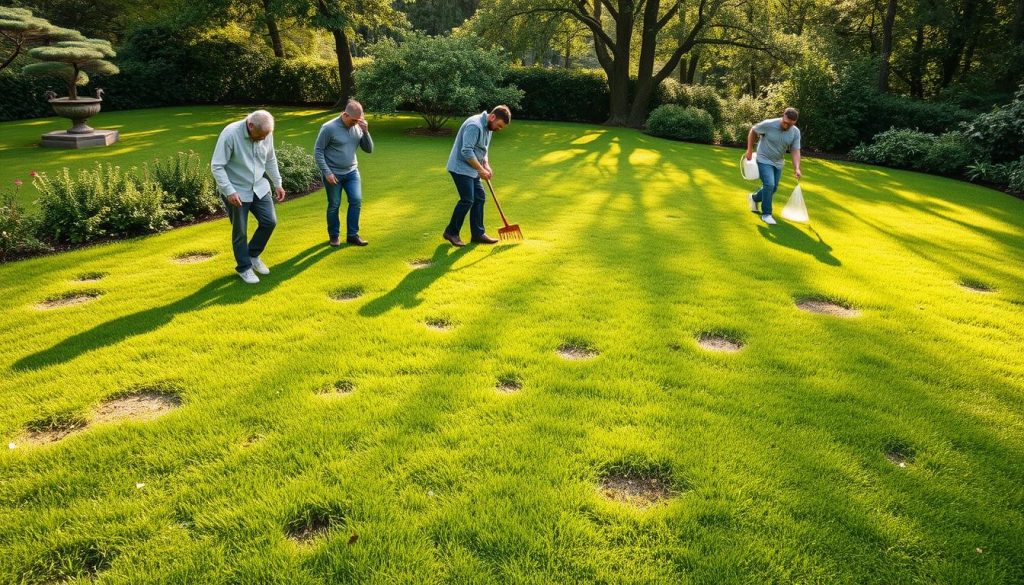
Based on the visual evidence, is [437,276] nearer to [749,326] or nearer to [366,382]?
[366,382]

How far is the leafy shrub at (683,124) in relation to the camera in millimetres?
22625

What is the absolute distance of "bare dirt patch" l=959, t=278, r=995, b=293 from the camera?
686cm

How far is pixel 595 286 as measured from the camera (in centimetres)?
639

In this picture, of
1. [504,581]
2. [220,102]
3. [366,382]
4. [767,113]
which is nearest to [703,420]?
[504,581]

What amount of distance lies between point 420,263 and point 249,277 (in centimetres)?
211

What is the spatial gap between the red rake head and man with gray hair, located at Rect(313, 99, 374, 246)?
2.09 m

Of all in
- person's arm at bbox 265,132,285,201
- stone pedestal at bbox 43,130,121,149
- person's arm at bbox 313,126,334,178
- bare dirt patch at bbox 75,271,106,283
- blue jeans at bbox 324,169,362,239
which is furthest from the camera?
stone pedestal at bbox 43,130,121,149

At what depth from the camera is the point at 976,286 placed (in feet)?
23.0

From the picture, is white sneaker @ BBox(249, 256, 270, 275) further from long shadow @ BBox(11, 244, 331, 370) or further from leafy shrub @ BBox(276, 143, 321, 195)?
leafy shrub @ BBox(276, 143, 321, 195)

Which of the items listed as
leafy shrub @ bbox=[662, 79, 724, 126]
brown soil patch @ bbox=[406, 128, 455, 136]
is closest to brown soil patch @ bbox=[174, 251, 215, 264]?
brown soil patch @ bbox=[406, 128, 455, 136]

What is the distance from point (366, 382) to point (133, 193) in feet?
22.2

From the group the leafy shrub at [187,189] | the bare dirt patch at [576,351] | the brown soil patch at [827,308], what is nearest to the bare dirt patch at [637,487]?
the bare dirt patch at [576,351]

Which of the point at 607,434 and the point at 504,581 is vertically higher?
the point at 607,434

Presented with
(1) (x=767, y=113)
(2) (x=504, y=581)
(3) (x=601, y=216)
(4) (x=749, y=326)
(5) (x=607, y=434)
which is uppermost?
(1) (x=767, y=113)
